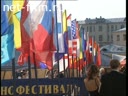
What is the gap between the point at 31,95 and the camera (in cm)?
1368

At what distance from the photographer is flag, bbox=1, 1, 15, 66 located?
44.1 ft

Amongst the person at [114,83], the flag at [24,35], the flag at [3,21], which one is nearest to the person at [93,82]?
the person at [114,83]

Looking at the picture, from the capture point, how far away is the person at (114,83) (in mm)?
7812

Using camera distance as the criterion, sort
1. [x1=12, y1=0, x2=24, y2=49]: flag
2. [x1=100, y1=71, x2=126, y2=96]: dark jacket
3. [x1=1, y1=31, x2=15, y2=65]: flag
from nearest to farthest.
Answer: [x1=100, y1=71, x2=126, y2=96]: dark jacket
[x1=1, y1=31, x2=15, y2=65]: flag
[x1=12, y1=0, x2=24, y2=49]: flag

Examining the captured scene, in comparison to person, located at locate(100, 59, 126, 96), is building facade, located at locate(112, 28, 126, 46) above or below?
below

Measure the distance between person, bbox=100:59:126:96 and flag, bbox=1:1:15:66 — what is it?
5.98 metres

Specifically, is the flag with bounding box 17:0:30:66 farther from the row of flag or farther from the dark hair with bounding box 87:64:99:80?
the dark hair with bounding box 87:64:99:80

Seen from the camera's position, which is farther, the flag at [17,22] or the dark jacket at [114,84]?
the flag at [17,22]

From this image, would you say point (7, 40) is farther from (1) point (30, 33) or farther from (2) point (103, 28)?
(2) point (103, 28)

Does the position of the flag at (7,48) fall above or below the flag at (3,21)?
below

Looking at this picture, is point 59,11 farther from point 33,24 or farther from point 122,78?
point 122,78

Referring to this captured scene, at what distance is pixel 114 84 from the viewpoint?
7848 millimetres

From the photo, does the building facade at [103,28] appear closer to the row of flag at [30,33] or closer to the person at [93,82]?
the row of flag at [30,33]

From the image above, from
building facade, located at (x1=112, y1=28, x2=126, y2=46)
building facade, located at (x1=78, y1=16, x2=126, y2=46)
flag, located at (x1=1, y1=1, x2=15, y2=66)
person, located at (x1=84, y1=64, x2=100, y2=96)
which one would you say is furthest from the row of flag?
building facade, located at (x1=78, y1=16, x2=126, y2=46)
